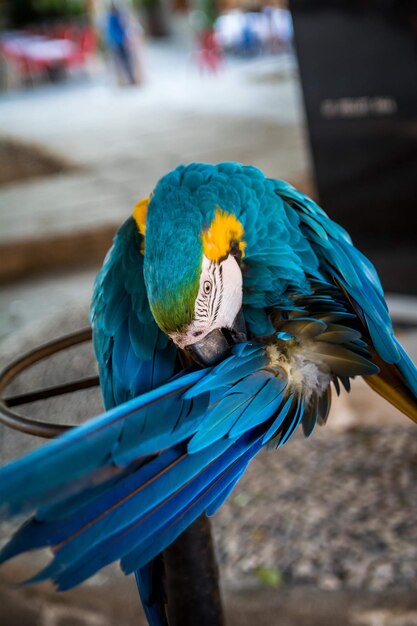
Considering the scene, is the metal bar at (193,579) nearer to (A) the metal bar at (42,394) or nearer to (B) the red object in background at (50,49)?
(A) the metal bar at (42,394)

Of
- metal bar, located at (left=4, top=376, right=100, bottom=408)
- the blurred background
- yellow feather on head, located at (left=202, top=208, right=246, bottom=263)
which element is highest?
yellow feather on head, located at (left=202, top=208, right=246, bottom=263)

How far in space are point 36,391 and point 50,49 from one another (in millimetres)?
9067

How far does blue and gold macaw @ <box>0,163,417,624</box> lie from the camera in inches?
20.1

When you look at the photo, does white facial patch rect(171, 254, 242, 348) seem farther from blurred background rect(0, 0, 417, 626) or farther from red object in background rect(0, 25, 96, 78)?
red object in background rect(0, 25, 96, 78)

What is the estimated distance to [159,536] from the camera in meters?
0.55

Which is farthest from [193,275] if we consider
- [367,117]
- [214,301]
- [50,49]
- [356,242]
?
[50,49]

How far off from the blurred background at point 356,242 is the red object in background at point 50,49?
4.33m

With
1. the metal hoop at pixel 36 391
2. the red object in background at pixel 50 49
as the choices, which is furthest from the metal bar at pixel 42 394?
the red object in background at pixel 50 49

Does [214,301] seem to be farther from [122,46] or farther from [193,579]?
[122,46]

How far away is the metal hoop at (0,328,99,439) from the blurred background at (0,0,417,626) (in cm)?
64

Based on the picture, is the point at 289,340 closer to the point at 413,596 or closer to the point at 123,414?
the point at 123,414

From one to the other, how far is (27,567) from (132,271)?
0.85m

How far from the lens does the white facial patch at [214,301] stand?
65 cm

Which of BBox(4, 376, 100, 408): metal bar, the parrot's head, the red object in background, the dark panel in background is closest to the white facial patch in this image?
the parrot's head
